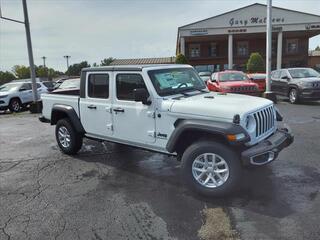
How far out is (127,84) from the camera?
5.82 metres

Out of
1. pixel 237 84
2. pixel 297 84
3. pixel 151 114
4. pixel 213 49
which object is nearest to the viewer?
pixel 151 114

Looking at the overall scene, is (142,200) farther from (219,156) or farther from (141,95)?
(141,95)

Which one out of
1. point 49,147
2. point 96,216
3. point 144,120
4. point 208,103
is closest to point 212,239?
point 96,216

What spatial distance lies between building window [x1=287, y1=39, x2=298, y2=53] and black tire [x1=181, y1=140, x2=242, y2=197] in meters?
41.0

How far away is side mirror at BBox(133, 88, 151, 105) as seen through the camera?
17.0 ft

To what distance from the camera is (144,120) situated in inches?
216

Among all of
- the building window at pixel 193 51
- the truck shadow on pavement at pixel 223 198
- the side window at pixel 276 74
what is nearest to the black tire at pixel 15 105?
the truck shadow on pavement at pixel 223 198

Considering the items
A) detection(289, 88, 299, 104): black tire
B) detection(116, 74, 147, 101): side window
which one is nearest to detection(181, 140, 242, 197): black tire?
detection(116, 74, 147, 101): side window

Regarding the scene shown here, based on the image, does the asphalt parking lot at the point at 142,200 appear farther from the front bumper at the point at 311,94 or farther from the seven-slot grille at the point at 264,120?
the front bumper at the point at 311,94

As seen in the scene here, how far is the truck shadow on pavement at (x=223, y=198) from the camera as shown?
4.50m

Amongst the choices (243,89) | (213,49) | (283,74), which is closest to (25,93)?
(243,89)

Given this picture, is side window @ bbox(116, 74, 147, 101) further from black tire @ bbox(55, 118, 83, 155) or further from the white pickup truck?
black tire @ bbox(55, 118, 83, 155)

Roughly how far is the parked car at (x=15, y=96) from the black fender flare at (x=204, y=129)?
14695 mm

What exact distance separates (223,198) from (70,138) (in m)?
3.82
